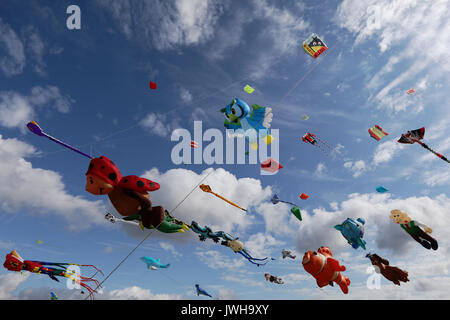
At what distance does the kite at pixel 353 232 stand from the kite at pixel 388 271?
788 mm

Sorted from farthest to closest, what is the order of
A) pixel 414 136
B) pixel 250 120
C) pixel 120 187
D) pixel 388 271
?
pixel 388 271, pixel 250 120, pixel 414 136, pixel 120 187

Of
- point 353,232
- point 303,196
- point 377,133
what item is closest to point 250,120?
point 303,196

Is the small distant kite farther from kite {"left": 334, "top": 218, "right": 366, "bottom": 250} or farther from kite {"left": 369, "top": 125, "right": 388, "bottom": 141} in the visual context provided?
kite {"left": 369, "top": 125, "right": 388, "bottom": 141}

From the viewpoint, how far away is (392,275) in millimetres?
9969

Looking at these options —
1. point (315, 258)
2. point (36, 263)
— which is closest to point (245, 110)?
point (315, 258)

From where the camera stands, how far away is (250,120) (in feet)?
32.7

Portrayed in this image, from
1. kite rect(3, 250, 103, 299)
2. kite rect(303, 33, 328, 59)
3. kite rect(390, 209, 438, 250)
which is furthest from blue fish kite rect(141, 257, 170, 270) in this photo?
kite rect(303, 33, 328, 59)

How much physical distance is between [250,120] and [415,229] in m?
9.09

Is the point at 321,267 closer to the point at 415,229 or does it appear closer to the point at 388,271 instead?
the point at 388,271

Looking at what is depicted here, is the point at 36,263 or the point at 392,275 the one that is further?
the point at 36,263

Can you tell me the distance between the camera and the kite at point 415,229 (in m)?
9.73
